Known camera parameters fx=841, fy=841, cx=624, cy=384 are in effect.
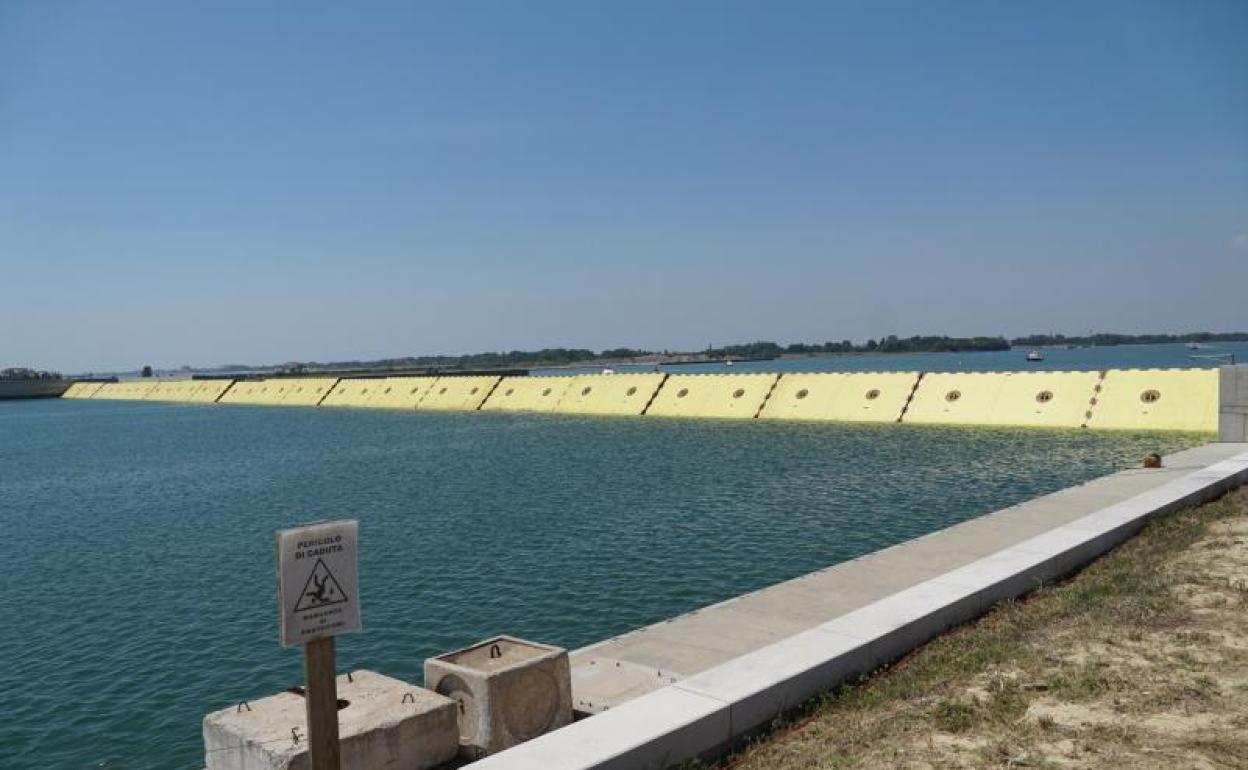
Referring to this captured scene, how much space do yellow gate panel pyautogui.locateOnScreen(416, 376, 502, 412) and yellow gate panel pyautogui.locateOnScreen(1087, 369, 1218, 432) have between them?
141 feet

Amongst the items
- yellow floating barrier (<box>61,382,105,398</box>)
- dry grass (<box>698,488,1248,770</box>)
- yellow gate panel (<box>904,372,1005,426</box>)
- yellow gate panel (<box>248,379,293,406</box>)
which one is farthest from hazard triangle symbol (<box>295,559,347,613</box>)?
yellow floating barrier (<box>61,382,105,398</box>)

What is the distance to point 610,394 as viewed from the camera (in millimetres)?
55531

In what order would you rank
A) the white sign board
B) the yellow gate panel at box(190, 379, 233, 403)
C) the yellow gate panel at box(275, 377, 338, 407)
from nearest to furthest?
the white sign board
the yellow gate panel at box(275, 377, 338, 407)
the yellow gate panel at box(190, 379, 233, 403)

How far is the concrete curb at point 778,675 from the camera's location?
250 inches

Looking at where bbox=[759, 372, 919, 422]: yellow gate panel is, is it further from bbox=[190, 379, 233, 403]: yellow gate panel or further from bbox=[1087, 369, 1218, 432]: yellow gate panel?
bbox=[190, 379, 233, 403]: yellow gate panel

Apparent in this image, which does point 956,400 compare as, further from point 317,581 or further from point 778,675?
point 317,581

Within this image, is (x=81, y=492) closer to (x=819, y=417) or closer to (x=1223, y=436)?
(x=819, y=417)

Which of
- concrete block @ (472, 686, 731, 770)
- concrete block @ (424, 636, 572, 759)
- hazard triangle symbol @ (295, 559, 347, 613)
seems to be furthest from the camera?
concrete block @ (424, 636, 572, 759)

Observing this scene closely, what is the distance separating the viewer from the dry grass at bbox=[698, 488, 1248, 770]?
6.42 metres

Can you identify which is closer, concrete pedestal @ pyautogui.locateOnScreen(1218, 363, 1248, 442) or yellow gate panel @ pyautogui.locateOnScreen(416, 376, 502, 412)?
concrete pedestal @ pyautogui.locateOnScreen(1218, 363, 1248, 442)

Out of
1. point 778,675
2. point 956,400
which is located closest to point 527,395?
point 956,400

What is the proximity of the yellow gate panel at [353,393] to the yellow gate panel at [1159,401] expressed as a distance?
58145 mm

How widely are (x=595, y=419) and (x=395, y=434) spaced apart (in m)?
11.9

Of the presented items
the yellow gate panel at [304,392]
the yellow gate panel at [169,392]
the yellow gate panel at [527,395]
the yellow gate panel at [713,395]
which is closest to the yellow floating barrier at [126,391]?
the yellow gate panel at [169,392]
